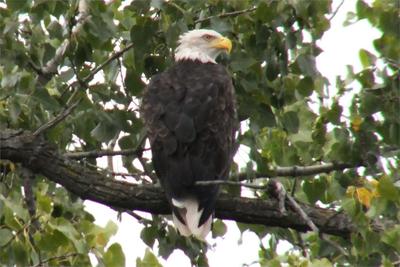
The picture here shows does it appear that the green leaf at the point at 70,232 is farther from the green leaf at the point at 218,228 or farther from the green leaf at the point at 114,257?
the green leaf at the point at 218,228

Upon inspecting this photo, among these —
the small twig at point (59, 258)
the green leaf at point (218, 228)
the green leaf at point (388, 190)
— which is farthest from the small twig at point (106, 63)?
the green leaf at point (388, 190)

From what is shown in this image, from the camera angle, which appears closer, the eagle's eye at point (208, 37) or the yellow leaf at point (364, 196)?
the yellow leaf at point (364, 196)

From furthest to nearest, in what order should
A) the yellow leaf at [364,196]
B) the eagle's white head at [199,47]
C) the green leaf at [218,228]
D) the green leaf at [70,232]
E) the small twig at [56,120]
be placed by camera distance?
the eagle's white head at [199,47] < the green leaf at [218,228] < the small twig at [56,120] < the yellow leaf at [364,196] < the green leaf at [70,232]

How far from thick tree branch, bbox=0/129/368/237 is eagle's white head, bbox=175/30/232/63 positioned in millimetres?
1765

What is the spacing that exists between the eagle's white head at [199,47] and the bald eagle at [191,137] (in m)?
0.78

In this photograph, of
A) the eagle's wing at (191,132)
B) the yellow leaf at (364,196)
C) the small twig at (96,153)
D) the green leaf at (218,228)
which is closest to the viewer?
the yellow leaf at (364,196)

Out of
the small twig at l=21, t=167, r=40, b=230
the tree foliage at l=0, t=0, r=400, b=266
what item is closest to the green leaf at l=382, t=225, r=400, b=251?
the tree foliage at l=0, t=0, r=400, b=266

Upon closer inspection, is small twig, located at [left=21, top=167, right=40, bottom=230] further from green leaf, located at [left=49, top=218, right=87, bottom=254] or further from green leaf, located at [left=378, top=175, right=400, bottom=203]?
green leaf, located at [left=378, top=175, right=400, bottom=203]

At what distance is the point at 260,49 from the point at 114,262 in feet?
4.76

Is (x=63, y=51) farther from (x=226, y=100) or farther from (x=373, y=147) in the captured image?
(x=373, y=147)

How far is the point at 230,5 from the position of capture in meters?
4.90

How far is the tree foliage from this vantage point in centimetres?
405

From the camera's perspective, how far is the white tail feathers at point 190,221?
5332mm

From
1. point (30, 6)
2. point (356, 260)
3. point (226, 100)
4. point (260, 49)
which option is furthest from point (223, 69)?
point (356, 260)
